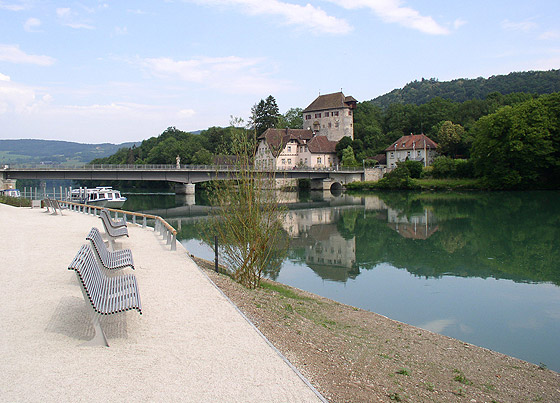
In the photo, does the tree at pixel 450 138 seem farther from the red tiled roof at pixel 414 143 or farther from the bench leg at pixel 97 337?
the bench leg at pixel 97 337

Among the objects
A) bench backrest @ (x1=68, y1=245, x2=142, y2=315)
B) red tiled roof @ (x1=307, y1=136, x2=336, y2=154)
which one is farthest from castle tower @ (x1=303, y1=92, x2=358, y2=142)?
bench backrest @ (x1=68, y1=245, x2=142, y2=315)

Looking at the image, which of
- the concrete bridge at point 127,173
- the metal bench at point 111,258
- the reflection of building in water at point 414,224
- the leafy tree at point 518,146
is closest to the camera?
the metal bench at point 111,258

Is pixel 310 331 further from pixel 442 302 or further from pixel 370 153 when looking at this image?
pixel 370 153

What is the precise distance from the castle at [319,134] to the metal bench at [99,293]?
78.3 metres

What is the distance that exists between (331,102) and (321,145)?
12116mm

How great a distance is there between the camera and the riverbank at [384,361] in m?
6.31

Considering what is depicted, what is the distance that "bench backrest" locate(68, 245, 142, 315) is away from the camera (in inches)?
245

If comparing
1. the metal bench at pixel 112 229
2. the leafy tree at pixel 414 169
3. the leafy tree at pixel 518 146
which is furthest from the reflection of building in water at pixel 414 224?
the leafy tree at pixel 414 169

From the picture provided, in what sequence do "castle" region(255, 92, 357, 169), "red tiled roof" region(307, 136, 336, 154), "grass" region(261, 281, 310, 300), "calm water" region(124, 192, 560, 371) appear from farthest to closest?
"red tiled roof" region(307, 136, 336, 154) < "castle" region(255, 92, 357, 169) < "grass" region(261, 281, 310, 300) < "calm water" region(124, 192, 560, 371)

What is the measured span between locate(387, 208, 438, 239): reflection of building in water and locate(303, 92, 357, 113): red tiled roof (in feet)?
194

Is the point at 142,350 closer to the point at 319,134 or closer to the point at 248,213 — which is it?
the point at 248,213

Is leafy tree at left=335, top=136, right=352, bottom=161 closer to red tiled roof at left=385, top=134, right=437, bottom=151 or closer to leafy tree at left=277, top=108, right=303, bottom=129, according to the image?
red tiled roof at left=385, top=134, right=437, bottom=151

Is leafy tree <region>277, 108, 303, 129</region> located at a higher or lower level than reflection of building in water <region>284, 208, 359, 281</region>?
higher

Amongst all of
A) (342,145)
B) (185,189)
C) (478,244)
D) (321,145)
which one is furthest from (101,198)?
(342,145)
